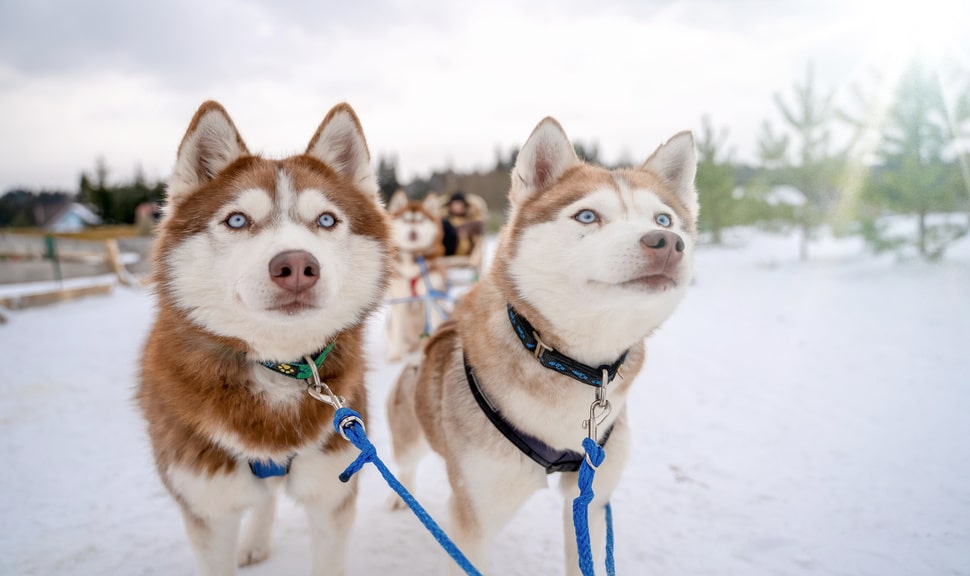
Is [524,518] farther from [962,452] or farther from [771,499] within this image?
[962,452]

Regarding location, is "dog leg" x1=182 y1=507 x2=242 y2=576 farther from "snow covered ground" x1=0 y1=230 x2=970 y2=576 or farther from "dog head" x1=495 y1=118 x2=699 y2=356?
"dog head" x1=495 y1=118 x2=699 y2=356

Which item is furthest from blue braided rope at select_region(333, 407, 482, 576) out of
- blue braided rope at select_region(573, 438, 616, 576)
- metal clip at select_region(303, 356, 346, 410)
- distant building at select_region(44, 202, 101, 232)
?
distant building at select_region(44, 202, 101, 232)

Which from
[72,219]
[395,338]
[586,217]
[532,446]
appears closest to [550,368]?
[532,446]

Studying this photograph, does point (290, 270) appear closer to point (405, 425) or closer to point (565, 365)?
point (565, 365)

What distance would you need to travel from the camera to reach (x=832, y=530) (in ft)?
8.75

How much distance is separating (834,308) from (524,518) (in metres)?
8.00

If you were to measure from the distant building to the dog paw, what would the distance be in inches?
1814

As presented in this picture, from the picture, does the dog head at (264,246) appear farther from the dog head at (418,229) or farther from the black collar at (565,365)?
the dog head at (418,229)

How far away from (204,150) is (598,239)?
5.07ft

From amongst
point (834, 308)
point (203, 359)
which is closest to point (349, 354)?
point (203, 359)

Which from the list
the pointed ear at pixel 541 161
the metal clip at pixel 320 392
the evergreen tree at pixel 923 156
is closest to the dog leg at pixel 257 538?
the metal clip at pixel 320 392

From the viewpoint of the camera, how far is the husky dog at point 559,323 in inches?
65.5

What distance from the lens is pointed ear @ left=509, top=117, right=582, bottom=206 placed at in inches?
78.5

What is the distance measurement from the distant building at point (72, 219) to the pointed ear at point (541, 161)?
154 feet
